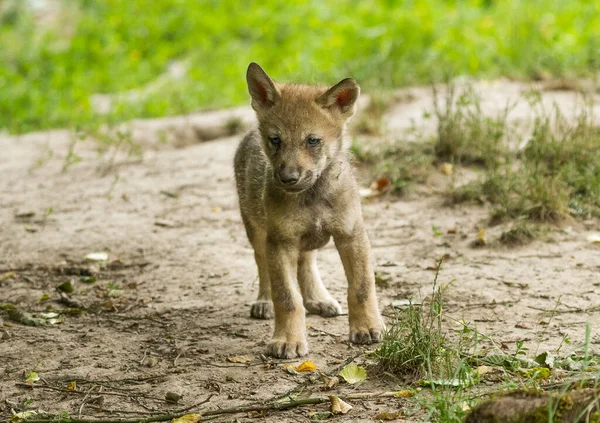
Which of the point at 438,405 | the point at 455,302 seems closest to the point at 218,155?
the point at 455,302

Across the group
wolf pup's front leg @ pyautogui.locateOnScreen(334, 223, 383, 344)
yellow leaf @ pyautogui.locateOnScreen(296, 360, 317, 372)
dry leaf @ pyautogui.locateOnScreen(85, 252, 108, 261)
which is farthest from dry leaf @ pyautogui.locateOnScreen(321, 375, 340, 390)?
dry leaf @ pyautogui.locateOnScreen(85, 252, 108, 261)

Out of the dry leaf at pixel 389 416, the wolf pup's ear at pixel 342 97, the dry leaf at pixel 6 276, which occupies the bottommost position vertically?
the dry leaf at pixel 389 416

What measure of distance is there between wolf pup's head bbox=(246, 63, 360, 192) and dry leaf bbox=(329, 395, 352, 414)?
3.86ft

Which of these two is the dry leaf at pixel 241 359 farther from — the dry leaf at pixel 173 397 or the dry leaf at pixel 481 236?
the dry leaf at pixel 481 236

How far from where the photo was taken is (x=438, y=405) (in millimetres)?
3336

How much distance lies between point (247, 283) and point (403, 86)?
494 centimetres

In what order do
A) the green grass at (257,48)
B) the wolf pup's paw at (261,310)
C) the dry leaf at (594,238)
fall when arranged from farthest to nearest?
the green grass at (257,48), the dry leaf at (594,238), the wolf pup's paw at (261,310)

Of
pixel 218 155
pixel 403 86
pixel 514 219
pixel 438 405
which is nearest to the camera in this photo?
pixel 438 405

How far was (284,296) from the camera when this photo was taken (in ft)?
15.6

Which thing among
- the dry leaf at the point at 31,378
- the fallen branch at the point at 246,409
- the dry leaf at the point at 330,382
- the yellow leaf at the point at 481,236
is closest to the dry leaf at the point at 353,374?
the dry leaf at the point at 330,382

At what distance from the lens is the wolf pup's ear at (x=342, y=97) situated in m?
4.72

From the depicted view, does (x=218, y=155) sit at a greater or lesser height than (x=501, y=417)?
greater

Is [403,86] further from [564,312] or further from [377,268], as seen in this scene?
[564,312]

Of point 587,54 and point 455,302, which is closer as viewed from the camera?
point 455,302
